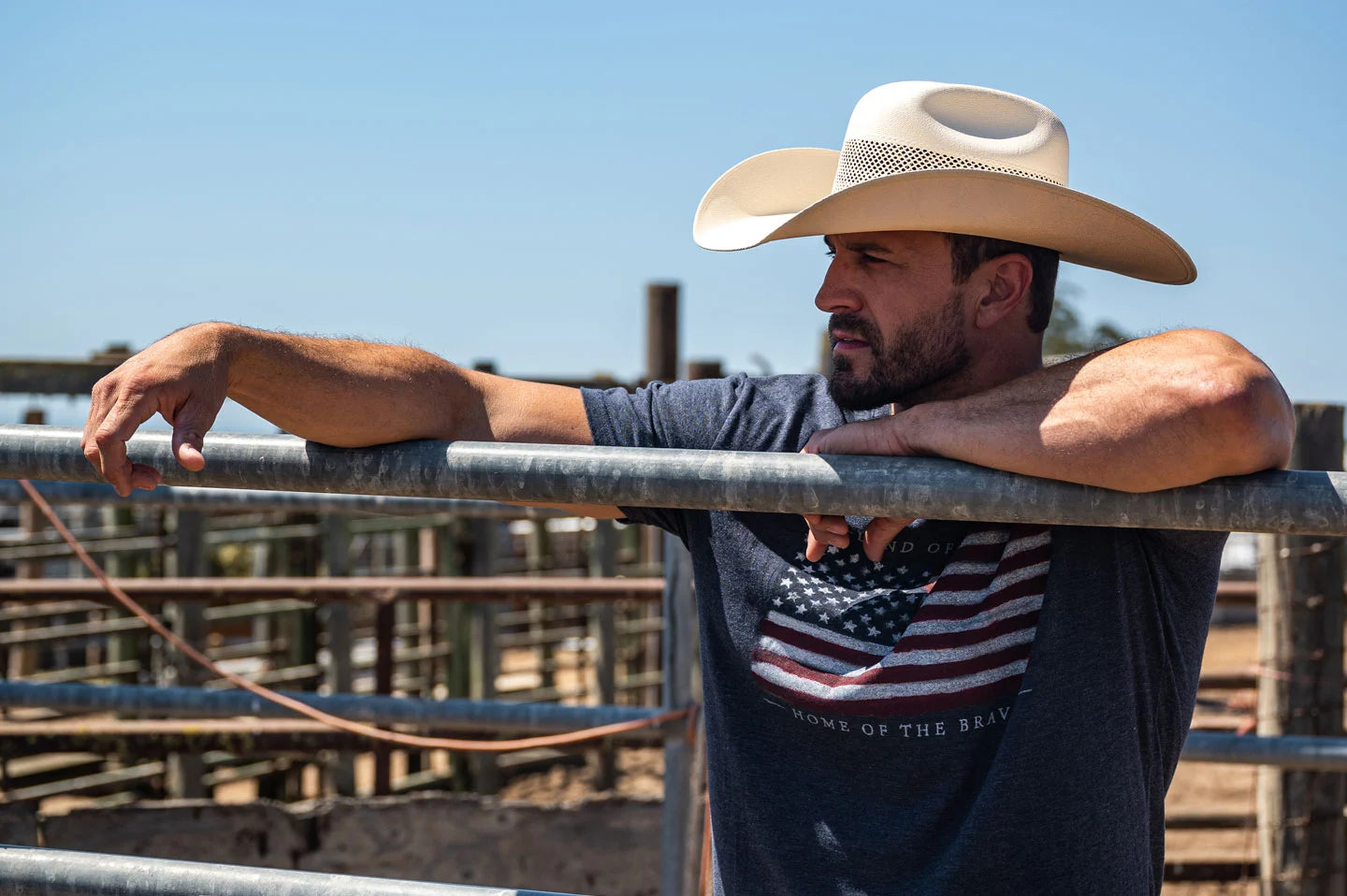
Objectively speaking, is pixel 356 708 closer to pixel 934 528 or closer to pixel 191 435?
pixel 191 435

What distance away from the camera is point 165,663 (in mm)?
7383

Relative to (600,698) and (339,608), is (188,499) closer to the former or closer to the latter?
(339,608)

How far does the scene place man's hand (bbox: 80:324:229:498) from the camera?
1.45m

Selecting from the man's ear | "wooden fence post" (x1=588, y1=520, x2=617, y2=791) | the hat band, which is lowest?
"wooden fence post" (x1=588, y1=520, x2=617, y2=791)

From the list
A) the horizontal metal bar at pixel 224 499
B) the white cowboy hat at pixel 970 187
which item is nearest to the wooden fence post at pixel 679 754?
Result: the horizontal metal bar at pixel 224 499

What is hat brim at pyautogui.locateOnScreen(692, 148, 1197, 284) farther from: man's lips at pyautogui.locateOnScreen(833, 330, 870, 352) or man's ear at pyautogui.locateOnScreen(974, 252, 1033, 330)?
man's lips at pyautogui.locateOnScreen(833, 330, 870, 352)

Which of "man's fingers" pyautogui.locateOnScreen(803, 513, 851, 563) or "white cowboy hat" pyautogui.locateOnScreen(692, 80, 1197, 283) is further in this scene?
"white cowboy hat" pyautogui.locateOnScreen(692, 80, 1197, 283)

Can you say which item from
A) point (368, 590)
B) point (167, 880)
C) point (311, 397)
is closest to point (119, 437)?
point (311, 397)

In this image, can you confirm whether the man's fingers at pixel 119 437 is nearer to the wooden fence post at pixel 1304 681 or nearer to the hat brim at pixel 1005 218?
the hat brim at pixel 1005 218

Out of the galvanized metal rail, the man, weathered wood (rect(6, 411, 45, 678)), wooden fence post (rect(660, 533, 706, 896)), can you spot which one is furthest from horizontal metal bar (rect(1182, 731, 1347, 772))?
weathered wood (rect(6, 411, 45, 678))

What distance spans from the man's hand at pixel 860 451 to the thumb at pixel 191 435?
27.3 inches

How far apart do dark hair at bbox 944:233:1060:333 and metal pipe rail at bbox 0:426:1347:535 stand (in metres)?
0.61

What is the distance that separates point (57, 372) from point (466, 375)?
3.17 metres

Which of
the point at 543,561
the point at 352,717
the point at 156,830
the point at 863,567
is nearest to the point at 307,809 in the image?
the point at 156,830
